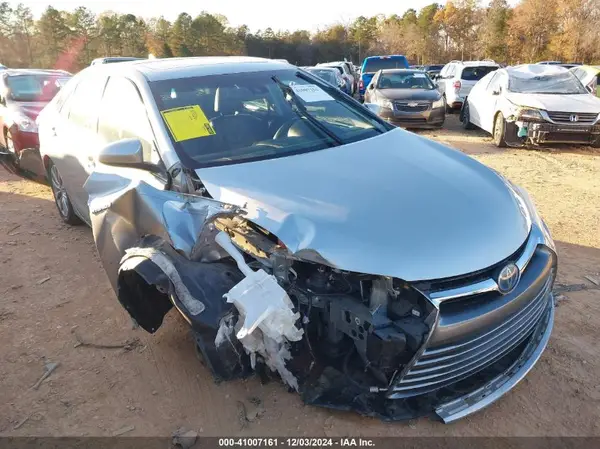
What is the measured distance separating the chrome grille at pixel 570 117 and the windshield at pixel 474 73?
563 centimetres

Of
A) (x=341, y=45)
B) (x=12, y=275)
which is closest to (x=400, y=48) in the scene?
(x=341, y=45)

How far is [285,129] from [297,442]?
6.29 feet

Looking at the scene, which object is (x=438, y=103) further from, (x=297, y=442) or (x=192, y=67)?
(x=297, y=442)

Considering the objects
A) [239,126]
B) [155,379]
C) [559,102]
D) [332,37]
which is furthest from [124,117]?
[332,37]

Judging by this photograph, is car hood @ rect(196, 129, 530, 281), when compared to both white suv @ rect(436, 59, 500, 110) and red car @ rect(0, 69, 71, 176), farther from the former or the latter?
white suv @ rect(436, 59, 500, 110)

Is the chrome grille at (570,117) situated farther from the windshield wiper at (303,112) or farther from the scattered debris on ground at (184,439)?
the scattered debris on ground at (184,439)

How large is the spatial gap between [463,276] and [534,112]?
7.13m

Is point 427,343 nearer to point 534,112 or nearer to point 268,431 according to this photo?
point 268,431

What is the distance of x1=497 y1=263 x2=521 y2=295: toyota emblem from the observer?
221 cm

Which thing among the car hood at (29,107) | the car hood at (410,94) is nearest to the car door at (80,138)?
the car hood at (29,107)

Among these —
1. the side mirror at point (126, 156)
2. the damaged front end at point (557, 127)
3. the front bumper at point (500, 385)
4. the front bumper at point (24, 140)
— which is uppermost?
the side mirror at point (126, 156)

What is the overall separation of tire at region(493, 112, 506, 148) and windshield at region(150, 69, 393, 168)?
5850mm

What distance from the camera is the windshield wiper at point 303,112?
3250mm

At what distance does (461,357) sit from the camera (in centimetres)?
219
